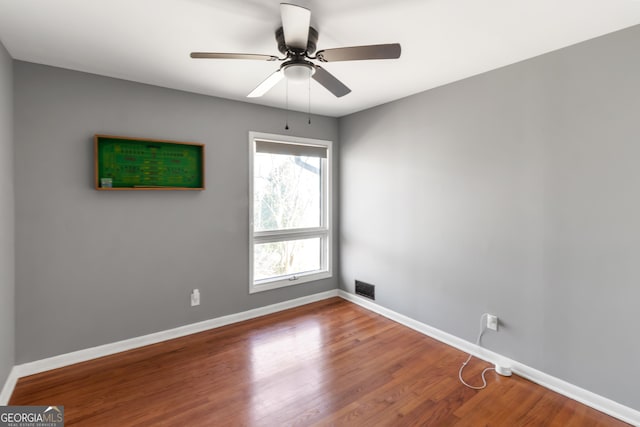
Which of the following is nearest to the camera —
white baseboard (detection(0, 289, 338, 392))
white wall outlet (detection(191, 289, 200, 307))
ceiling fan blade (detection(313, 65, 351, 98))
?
ceiling fan blade (detection(313, 65, 351, 98))

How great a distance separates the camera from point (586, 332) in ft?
6.63

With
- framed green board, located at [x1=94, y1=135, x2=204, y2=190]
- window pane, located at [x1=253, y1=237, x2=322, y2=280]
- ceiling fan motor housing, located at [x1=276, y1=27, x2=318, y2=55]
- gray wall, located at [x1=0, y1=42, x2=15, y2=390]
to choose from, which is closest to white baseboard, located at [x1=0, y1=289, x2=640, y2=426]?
gray wall, located at [x1=0, y1=42, x2=15, y2=390]

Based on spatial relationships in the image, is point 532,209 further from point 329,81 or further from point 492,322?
point 329,81

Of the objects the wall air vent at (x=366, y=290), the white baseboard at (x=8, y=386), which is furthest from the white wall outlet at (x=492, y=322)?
the white baseboard at (x=8, y=386)

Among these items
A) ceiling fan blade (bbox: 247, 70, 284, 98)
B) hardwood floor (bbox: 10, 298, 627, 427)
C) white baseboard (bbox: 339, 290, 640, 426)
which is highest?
ceiling fan blade (bbox: 247, 70, 284, 98)

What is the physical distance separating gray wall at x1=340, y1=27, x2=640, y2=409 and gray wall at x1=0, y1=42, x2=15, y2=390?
10.2ft

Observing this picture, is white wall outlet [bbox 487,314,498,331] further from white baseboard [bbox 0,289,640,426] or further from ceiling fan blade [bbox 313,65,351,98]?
ceiling fan blade [bbox 313,65,351,98]

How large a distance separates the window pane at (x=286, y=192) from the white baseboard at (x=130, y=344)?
0.93 meters

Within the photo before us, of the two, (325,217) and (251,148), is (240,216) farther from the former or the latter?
(325,217)

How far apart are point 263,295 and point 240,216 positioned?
0.94 metres

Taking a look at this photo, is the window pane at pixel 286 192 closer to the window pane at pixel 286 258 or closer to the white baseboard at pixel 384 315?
the window pane at pixel 286 258

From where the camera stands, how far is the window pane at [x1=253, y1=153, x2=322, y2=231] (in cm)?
348

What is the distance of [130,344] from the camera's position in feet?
8.83

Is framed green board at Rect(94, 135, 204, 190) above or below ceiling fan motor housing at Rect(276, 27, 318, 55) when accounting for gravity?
below
